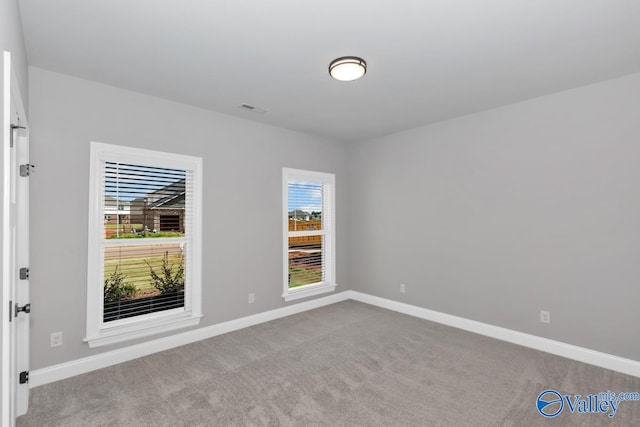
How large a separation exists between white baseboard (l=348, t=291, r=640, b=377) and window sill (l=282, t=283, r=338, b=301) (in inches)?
33.2

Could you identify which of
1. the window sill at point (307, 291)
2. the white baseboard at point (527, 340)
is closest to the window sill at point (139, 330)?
the window sill at point (307, 291)

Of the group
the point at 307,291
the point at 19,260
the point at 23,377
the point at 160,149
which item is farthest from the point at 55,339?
the point at 307,291

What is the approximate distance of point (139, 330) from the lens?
3.18 metres

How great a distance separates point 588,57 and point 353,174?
3289 mm

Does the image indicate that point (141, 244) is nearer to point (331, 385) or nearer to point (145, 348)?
point (145, 348)

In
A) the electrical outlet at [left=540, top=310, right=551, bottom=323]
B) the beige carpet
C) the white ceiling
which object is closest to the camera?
the white ceiling

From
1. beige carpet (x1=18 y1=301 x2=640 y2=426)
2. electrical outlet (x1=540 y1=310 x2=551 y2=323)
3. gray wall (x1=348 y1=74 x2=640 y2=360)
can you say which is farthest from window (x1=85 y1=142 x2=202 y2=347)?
electrical outlet (x1=540 y1=310 x2=551 y2=323)

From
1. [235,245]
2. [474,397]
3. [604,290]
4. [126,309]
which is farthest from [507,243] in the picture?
[126,309]

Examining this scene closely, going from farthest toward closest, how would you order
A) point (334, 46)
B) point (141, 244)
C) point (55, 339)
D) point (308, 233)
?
point (308, 233) → point (141, 244) → point (55, 339) → point (334, 46)

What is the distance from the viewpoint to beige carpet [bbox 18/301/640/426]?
2.23 m

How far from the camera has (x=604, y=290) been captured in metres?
2.98

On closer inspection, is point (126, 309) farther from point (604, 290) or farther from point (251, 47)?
point (604, 290)

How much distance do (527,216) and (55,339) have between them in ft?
15.6

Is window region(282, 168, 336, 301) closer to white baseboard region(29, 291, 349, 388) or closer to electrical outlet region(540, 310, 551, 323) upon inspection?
white baseboard region(29, 291, 349, 388)
